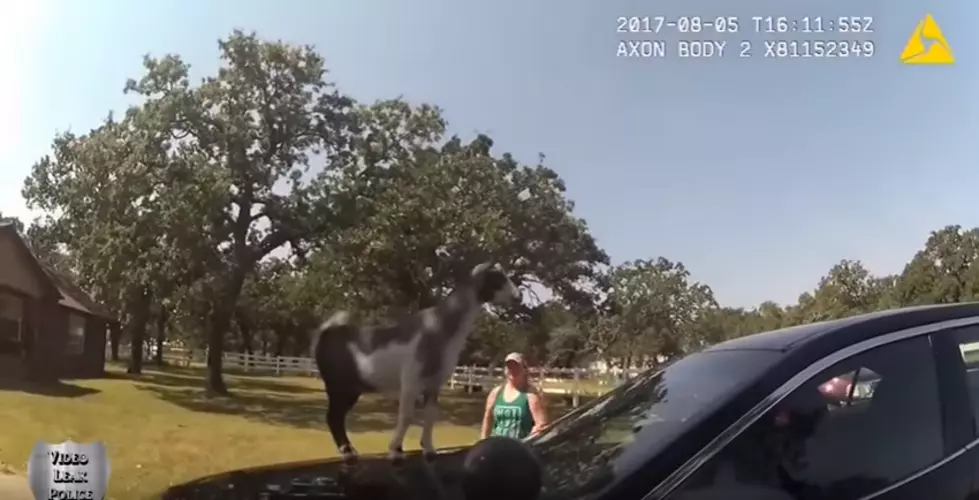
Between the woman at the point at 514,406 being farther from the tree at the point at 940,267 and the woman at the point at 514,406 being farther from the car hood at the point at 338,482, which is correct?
the tree at the point at 940,267

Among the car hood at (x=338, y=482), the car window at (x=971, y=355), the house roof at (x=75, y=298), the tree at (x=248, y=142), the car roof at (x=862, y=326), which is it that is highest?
the tree at (x=248, y=142)

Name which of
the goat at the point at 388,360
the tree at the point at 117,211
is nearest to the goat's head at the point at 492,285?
the goat at the point at 388,360

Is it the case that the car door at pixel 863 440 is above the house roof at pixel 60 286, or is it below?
below

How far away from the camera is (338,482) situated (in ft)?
8.29

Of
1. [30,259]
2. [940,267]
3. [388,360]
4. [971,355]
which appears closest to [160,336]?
[30,259]

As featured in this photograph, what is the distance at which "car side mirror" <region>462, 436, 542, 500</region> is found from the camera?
7.02ft

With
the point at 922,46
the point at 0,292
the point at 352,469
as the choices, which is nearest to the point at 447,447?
the point at 352,469

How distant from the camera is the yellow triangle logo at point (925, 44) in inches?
156

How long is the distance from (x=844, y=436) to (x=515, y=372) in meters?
1.75

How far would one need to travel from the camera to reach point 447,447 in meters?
3.38

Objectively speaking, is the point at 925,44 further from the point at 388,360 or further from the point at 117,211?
the point at 117,211

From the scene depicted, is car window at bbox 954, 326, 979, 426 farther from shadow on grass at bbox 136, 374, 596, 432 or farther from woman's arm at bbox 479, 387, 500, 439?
woman's arm at bbox 479, 387, 500, 439

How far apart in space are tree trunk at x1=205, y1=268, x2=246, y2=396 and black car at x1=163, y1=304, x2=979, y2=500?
1.32 m

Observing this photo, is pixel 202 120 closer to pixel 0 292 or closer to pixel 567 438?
pixel 0 292
